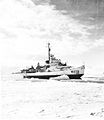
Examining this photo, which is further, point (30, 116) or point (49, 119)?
point (30, 116)

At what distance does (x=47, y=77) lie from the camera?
248ft

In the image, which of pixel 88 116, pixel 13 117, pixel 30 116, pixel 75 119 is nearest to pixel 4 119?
pixel 13 117

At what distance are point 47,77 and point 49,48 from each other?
38.9 ft

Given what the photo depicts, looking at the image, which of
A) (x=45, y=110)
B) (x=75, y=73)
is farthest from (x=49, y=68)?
(x=45, y=110)

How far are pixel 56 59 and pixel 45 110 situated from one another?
68686mm

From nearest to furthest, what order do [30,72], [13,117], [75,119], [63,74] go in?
[75,119] → [13,117] → [63,74] → [30,72]

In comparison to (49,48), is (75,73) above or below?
below

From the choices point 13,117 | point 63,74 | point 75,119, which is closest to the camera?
point 75,119

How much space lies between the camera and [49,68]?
77.4m

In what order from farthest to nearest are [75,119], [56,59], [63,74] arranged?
[56,59] → [63,74] → [75,119]

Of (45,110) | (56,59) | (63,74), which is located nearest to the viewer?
(45,110)

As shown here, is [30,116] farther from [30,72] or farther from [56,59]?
[30,72]

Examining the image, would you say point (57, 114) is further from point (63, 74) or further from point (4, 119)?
point (63, 74)

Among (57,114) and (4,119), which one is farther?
(57,114)
